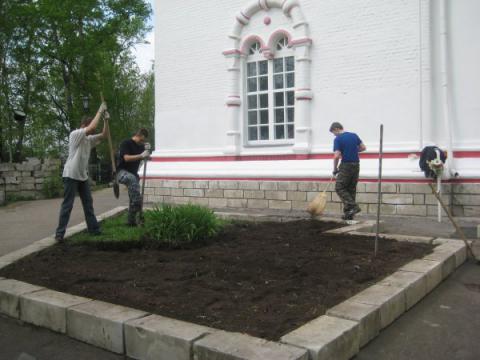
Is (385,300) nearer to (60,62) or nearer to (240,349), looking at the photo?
(240,349)

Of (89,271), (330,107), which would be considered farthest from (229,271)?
(330,107)

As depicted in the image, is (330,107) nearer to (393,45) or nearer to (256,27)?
(393,45)

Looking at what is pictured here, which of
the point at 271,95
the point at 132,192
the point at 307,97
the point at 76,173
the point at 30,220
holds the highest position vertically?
the point at 271,95

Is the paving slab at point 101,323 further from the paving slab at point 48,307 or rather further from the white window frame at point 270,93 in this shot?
the white window frame at point 270,93

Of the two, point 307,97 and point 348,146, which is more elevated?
point 307,97

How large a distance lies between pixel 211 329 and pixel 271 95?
9.20 metres

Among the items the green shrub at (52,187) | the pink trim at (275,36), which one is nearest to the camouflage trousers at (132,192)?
the pink trim at (275,36)

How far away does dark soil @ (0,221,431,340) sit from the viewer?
147 inches

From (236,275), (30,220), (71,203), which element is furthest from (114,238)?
(30,220)

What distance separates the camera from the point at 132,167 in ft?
26.8

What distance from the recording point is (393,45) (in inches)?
394

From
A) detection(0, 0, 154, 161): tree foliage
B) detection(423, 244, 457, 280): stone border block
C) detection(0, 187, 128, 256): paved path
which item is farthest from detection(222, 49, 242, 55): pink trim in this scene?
detection(0, 0, 154, 161): tree foliage

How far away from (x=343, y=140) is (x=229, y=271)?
445cm

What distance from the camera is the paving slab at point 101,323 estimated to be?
3514mm
